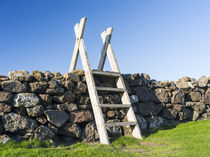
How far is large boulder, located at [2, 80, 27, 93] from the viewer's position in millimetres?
5391

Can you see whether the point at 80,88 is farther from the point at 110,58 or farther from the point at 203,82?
the point at 203,82

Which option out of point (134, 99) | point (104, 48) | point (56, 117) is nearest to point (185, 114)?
point (134, 99)

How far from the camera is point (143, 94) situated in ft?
26.5

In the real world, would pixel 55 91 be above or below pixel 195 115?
above

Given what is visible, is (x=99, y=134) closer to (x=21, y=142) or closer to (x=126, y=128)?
(x=126, y=128)

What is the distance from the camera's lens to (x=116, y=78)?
735 centimetres

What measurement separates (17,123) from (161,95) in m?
5.54

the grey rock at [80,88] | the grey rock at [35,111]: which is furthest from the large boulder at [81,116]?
the grey rock at [35,111]

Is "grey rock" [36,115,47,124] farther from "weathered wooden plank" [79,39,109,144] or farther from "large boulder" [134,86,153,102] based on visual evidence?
"large boulder" [134,86,153,102]

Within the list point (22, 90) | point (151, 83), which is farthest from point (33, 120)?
point (151, 83)

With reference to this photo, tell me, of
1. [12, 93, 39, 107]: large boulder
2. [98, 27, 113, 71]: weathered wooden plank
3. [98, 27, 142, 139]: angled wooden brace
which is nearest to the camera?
[12, 93, 39, 107]: large boulder

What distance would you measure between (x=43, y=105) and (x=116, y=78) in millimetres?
2637

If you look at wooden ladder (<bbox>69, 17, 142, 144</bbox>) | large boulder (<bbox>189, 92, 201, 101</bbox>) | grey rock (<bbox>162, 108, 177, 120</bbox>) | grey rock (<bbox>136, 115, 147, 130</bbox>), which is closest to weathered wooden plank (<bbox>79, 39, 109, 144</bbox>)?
wooden ladder (<bbox>69, 17, 142, 144</bbox>)

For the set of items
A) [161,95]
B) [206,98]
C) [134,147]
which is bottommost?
[134,147]
